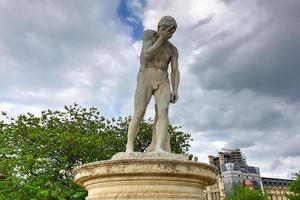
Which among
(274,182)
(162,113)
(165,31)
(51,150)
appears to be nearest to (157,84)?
(162,113)

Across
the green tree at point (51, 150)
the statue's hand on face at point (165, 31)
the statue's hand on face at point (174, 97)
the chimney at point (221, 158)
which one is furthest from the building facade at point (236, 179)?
the statue's hand on face at point (165, 31)

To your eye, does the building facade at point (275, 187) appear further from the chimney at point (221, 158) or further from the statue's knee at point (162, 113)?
the statue's knee at point (162, 113)

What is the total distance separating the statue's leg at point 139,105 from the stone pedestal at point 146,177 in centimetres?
117

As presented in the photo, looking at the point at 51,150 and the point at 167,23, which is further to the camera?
the point at 51,150

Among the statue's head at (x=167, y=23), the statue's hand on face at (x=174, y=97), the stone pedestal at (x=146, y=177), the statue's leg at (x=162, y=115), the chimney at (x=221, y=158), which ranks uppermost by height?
the chimney at (x=221, y=158)

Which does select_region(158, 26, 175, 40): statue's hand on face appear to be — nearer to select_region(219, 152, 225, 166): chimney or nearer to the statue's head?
the statue's head

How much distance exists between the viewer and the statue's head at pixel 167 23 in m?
6.59

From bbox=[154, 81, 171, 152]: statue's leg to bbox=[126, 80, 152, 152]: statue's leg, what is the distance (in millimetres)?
219

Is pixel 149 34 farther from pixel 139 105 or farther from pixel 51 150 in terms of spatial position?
pixel 51 150

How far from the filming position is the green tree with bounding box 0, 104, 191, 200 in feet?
60.2

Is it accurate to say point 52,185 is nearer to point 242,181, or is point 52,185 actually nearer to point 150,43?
point 150,43

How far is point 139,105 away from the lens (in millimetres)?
6594

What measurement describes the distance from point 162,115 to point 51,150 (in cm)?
1523

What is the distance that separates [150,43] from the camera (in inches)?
271
